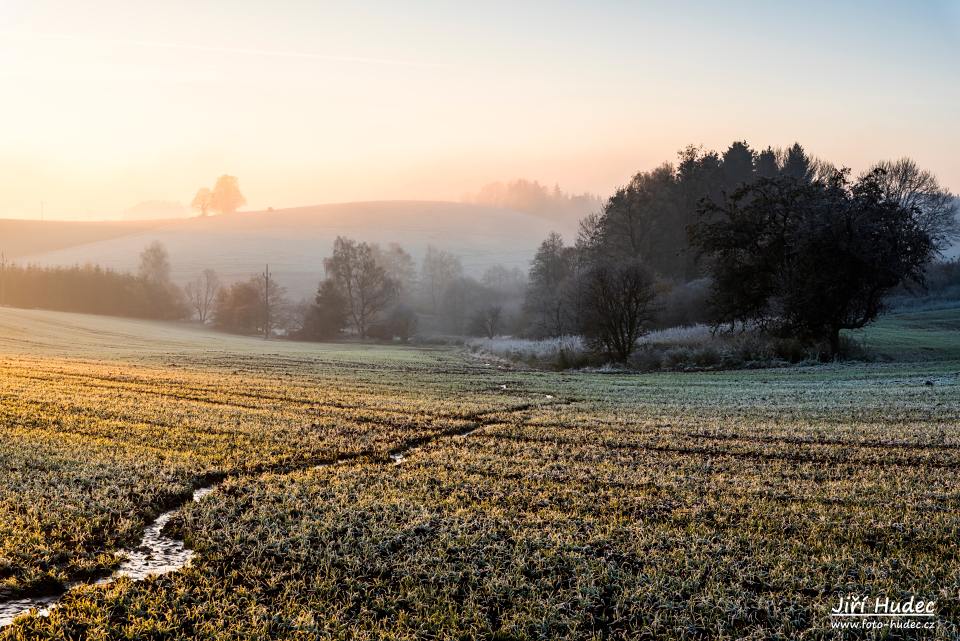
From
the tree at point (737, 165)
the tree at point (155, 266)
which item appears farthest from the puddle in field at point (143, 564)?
the tree at point (155, 266)

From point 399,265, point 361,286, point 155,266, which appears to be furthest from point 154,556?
point 399,265

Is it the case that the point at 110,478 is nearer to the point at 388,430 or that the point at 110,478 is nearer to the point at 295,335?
the point at 388,430

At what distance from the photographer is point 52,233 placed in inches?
6245

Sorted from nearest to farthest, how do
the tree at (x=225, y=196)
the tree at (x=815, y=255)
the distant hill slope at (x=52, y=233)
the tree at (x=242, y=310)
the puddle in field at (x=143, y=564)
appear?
the puddle in field at (x=143, y=564)
the tree at (x=815, y=255)
the tree at (x=242, y=310)
the distant hill slope at (x=52, y=233)
the tree at (x=225, y=196)

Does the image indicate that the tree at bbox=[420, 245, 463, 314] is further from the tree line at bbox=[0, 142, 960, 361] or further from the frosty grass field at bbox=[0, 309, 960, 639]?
the frosty grass field at bbox=[0, 309, 960, 639]

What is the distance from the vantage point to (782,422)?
14516 millimetres

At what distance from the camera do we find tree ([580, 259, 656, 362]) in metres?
37.2

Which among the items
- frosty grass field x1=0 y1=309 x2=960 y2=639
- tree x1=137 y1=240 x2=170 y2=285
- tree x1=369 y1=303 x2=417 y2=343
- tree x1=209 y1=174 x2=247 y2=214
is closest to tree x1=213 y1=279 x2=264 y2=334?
tree x1=369 y1=303 x2=417 y2=343

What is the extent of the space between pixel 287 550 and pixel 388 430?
6910 mm

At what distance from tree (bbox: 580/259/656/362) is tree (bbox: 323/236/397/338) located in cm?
4844

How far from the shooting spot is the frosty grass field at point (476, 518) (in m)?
5.04

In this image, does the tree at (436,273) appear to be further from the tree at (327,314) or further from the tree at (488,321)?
the tree at (327,314)

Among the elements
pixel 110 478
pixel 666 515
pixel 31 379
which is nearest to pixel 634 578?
pixel 666 515

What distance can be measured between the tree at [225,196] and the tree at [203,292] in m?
74.4
